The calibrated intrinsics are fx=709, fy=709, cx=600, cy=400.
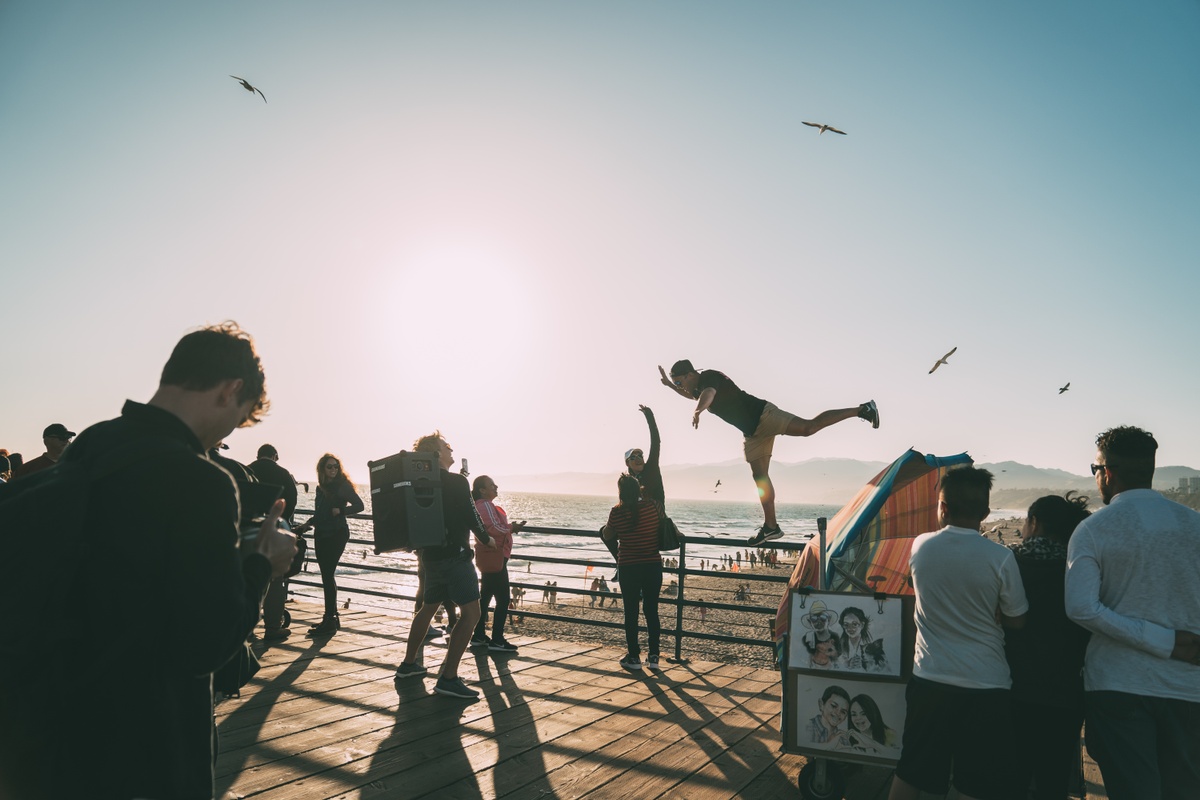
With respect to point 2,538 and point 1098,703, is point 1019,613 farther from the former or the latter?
point 2,538

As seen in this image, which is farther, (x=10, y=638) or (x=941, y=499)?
(x=941, y=499)

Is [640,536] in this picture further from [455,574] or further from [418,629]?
[418,629]

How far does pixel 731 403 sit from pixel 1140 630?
3.62 m

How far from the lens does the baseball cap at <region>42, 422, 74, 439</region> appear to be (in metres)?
7.52

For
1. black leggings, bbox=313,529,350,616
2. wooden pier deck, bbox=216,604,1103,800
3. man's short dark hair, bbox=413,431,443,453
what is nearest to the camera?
wooden pier deck, bbox=216,604,1103,800

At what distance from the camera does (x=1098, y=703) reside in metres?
3.05

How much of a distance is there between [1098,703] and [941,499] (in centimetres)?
104

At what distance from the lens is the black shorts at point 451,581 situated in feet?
19.9

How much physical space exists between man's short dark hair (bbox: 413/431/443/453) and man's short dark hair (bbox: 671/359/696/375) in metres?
2.33

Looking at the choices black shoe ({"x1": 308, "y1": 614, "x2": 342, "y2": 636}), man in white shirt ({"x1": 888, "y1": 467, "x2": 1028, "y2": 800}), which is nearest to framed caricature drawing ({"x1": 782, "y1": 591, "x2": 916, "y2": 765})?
man in white shirt ({"x1": 888, "y1": 467, "x2": 1028, "y2": 800})

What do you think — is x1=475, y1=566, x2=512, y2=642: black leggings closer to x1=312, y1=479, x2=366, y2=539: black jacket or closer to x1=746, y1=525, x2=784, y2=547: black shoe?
x1=312, y1=479, x2=366, y2=539: black jacket

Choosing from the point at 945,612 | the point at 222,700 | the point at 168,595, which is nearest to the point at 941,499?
the point at 945,612

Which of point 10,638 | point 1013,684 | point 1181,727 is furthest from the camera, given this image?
point 1013,684

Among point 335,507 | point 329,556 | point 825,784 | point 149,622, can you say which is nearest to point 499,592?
point 329,556
